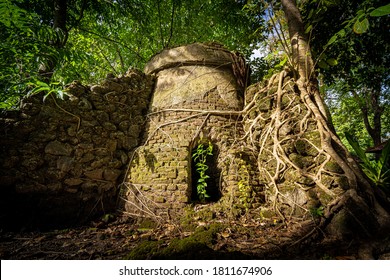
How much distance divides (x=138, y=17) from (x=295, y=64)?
545 centimetres

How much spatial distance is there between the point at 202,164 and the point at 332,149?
6.84ft

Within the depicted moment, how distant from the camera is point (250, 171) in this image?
3.40m

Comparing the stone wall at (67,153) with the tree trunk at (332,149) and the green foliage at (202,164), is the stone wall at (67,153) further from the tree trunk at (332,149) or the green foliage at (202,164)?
the tree trunk at (332,149)

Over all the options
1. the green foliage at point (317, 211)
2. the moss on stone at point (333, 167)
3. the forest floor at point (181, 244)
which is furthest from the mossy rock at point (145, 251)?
the moss on stone at point (333, 167)

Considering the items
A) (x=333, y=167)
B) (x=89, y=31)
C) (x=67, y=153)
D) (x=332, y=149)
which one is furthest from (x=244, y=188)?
(x=89, y=31)

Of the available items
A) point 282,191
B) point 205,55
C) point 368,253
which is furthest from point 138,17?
point 368,253

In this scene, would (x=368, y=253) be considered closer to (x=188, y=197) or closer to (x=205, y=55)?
(x=188, y=197)

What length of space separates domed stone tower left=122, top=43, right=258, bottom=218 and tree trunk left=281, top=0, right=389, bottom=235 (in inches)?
49.0

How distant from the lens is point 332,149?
2.66 m

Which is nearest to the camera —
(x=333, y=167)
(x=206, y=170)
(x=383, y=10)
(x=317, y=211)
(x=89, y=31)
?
(x=383, y=10)

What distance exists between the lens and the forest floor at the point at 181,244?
1969 mm

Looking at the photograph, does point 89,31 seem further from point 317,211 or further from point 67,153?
point 317,211

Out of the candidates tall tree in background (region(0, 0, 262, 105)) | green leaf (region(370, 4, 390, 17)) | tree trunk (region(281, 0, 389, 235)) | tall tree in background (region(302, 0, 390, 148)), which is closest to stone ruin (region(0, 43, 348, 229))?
tree trunk (region(281, 0, 389, 235))

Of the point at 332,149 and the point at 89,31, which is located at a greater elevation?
the point at 89,31
